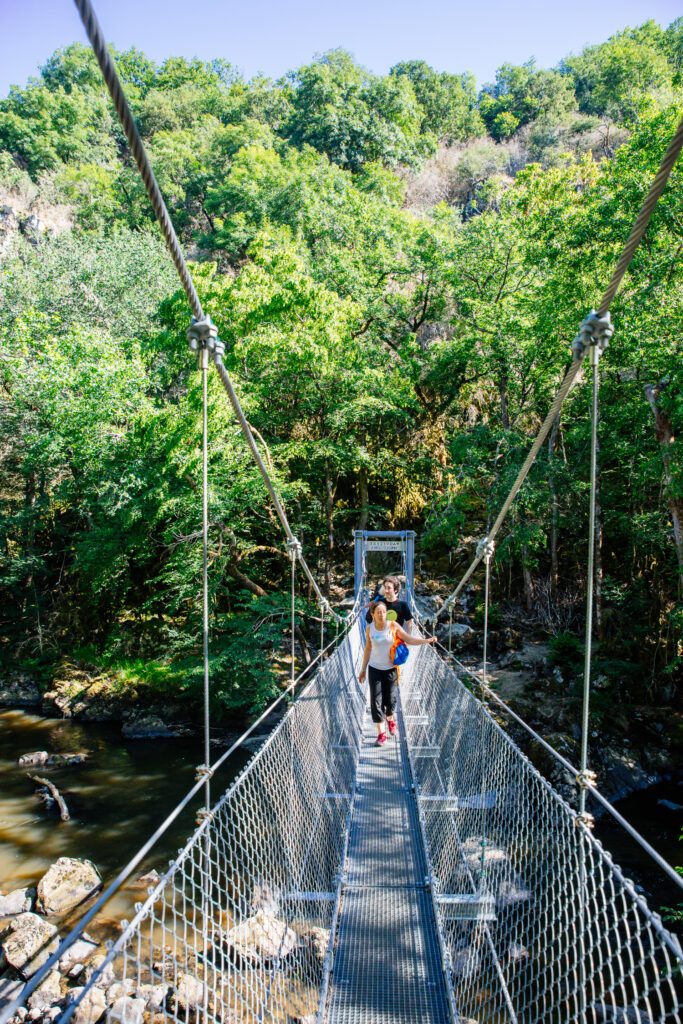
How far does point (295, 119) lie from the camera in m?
20.0

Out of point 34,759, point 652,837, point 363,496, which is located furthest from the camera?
point 363,496

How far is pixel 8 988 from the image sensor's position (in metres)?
3.46

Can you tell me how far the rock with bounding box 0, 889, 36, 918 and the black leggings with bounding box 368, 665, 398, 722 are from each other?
9.33 feet

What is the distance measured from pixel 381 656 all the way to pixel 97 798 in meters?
4.24

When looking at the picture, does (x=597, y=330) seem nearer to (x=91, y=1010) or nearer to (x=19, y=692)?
(x=91, y=1010)

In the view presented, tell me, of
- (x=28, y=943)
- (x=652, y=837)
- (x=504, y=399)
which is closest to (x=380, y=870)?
(x=28, y=943)

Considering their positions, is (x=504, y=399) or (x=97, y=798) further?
(x=504, y=399)

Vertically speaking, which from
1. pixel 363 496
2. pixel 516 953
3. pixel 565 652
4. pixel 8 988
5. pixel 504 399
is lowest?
pixel 8 988

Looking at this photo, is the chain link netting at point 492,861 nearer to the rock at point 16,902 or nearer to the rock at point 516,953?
the rock at point 516,953

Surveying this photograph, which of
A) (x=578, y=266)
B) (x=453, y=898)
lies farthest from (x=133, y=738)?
(x=578, y=266)

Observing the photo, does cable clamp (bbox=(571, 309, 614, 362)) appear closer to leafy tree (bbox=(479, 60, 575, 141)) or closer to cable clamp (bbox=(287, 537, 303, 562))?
cable clamp (bbox=(287, 537, 303, 562))

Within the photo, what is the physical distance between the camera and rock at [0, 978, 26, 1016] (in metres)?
3.37

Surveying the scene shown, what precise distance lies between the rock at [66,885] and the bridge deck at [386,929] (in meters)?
2.73

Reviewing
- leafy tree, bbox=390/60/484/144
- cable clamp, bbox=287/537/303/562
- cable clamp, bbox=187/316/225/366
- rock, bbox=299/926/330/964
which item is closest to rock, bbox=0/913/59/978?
rock, bbox=299/926/330/964
